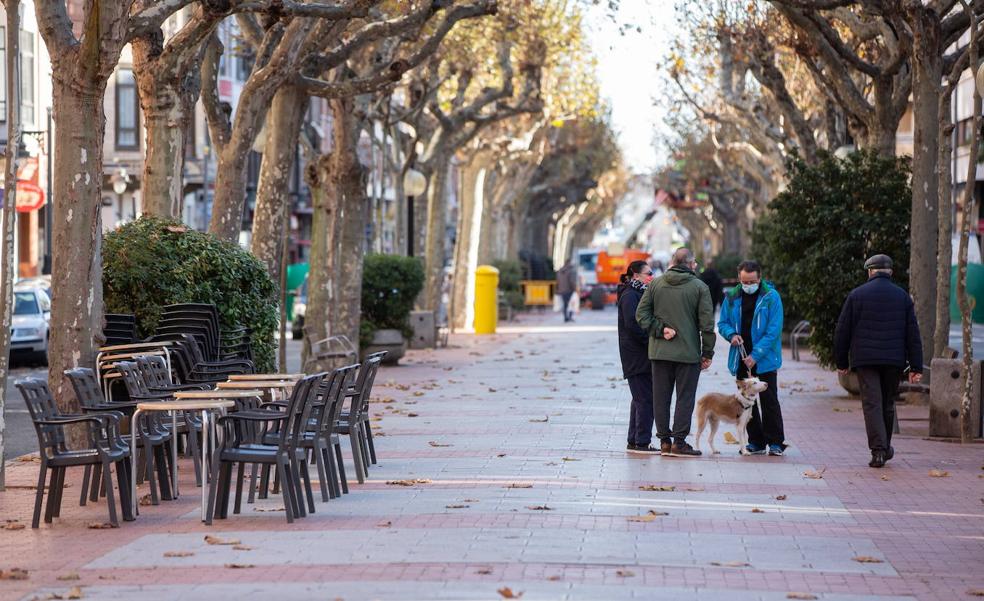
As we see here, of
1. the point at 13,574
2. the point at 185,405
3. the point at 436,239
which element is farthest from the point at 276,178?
the point at 436,239

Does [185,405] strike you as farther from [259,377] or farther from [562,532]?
[259,377]

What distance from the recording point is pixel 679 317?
14328 millimetres

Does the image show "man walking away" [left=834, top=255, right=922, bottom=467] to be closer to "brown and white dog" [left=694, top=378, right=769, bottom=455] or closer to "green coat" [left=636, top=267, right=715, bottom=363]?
"brown and white dog" [left=694, top=378, right=769, bottom=455]

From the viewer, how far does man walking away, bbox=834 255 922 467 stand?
13766 mm

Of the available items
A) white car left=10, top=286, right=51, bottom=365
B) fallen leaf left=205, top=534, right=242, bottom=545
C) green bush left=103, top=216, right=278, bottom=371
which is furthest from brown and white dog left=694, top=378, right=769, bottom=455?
white car left=10, top=286, right=51, bottom=365

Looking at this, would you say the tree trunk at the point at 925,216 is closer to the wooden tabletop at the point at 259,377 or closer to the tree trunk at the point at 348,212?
the tree trunk at the point at 348,212

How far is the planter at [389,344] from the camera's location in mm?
28125

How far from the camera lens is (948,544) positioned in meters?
9.90

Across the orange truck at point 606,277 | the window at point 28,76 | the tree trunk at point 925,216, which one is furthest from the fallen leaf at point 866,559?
the orange truck at point 606,277

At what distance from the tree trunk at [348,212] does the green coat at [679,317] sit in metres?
10.2

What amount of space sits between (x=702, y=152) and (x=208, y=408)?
186ft

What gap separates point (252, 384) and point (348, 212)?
41.9 ft

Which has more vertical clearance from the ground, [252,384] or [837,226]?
[837,226]

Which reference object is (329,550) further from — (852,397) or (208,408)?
(852,397)
